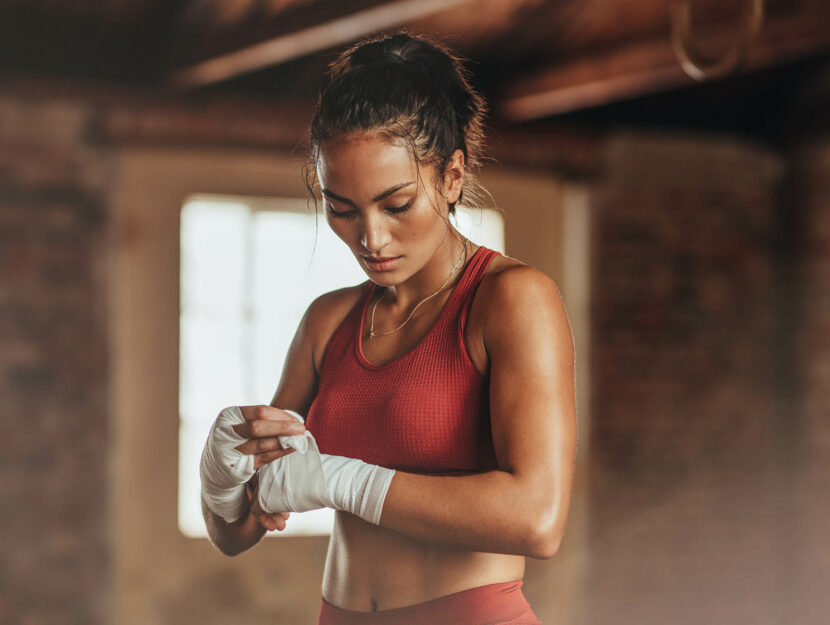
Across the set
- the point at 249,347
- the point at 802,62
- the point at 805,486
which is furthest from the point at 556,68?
the point at 805,486

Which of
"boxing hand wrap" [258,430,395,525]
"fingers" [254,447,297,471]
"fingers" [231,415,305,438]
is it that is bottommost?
"boxing hand wrap" [258,430,395,525]

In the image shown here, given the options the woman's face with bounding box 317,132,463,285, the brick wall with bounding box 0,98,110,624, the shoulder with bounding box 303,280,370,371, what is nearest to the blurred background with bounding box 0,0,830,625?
the brick wall with bounding box 0,98,110,624

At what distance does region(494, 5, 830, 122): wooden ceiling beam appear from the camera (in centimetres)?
277

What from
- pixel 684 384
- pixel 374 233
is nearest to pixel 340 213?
pixel 374 233

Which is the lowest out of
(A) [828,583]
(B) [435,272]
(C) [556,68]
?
(A) [828,583]

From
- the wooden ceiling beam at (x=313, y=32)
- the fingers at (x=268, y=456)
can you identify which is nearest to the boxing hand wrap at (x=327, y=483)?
the fingers at (x=268, y=456)

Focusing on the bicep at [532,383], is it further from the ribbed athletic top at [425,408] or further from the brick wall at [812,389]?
the brick wall at [812,389]

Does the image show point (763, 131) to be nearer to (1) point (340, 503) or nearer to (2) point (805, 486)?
(2) point (805, 486)

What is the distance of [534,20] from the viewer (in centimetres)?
332

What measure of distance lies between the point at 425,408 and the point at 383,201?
0.76 ft

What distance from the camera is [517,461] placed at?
1.00 metres

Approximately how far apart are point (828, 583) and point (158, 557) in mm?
2578

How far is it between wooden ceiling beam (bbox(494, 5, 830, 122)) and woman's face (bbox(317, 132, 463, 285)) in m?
1.78

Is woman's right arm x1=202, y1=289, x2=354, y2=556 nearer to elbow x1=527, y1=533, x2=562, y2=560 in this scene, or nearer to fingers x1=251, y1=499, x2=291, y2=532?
fingers x1=251, y1=499, x2=291, y2=532
